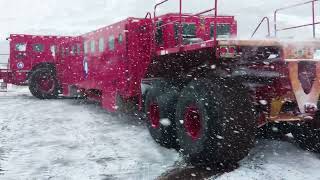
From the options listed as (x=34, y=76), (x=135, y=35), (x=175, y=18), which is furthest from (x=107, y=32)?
(x=34, y=76)

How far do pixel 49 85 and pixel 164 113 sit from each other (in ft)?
32.2

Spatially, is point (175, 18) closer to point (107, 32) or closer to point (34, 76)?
point (107, 32)

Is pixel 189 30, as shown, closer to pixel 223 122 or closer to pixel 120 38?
pixel 120 38

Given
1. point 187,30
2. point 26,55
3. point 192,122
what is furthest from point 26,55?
point 192,122

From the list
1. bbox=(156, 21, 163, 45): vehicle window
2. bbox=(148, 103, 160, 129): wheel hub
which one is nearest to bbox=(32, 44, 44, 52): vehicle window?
bbox=(156, 21, 163, 45): vehicle window

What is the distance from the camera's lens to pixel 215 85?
5559 mm

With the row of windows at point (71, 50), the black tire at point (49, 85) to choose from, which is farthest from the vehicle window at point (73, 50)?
the black tire at point (49, 85)

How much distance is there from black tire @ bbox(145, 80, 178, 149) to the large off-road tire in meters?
1.08

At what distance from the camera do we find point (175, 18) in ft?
26.9

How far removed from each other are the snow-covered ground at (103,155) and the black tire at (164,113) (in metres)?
0.20

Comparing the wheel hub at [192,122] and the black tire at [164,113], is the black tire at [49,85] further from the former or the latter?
the wheel hub at [192,122]

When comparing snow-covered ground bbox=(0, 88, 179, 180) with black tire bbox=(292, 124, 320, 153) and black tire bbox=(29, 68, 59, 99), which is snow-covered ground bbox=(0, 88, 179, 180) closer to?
black tire bbox=(292, 124, 320, 153)

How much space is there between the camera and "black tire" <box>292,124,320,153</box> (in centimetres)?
644

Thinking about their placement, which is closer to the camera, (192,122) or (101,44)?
(192,122)
